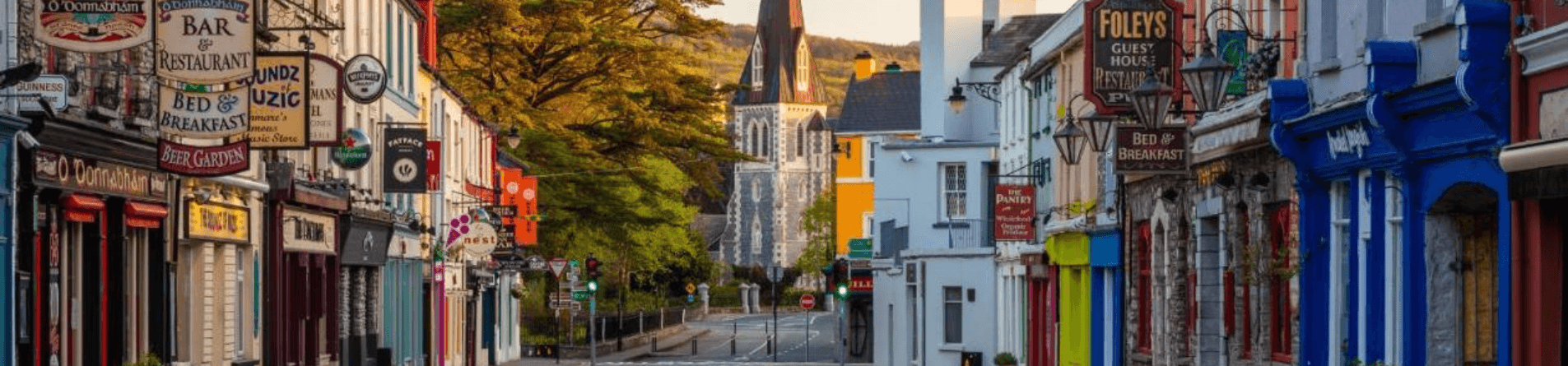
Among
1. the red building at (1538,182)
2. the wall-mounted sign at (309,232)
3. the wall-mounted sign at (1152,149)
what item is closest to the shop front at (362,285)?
the wall-mounted sign at (309,232)

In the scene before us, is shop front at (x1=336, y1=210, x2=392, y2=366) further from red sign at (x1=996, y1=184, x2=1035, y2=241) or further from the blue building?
the blue building

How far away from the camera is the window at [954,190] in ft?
219

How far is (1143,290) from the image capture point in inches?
1409

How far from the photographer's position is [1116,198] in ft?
122

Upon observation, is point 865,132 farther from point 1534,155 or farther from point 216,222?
point 1534,155

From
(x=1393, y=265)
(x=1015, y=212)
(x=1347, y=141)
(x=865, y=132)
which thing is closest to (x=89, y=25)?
(x=1347, y=141)

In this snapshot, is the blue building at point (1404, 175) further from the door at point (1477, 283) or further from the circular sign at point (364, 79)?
the circular sign at point (364, 79)

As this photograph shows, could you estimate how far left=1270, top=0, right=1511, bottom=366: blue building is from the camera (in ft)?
58.4

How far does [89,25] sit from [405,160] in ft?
74.7

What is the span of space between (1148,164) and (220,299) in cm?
971

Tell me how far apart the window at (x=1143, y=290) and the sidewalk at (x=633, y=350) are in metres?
33.0

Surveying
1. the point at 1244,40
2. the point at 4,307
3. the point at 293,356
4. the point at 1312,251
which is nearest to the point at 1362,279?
the point at 1312,251

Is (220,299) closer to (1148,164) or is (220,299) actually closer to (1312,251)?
(1148,164)

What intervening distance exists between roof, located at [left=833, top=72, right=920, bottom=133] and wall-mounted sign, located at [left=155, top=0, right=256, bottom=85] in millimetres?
77995
